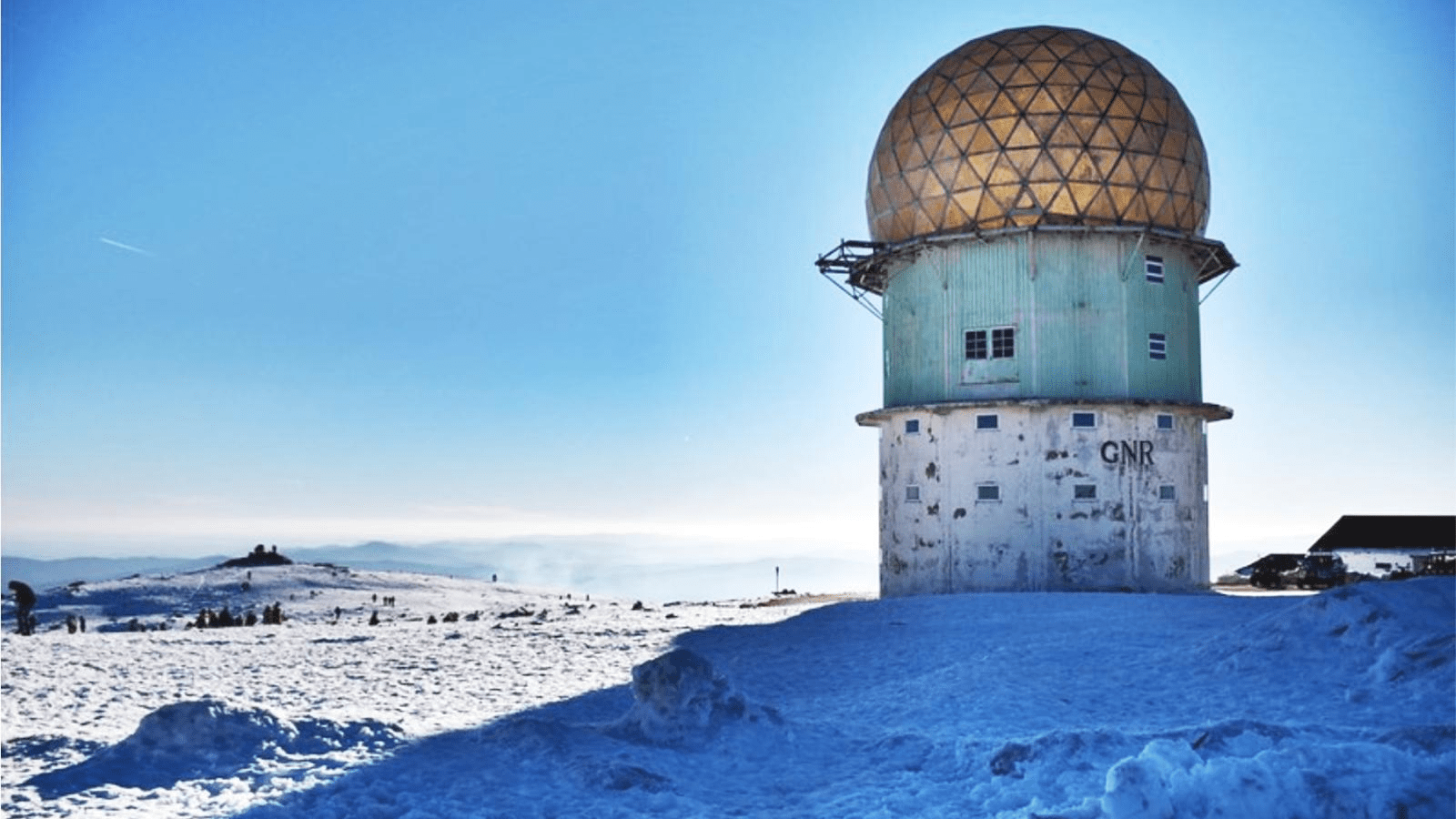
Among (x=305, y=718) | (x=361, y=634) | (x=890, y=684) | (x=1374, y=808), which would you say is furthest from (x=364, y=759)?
(x=361, y=634)

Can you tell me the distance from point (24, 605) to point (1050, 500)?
19.8 meters

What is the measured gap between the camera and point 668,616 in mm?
26297

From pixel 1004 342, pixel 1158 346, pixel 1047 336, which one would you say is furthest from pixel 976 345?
pixel 1158 346

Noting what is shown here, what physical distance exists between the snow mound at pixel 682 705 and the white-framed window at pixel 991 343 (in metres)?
15.6

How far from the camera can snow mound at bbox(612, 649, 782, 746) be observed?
11.2m

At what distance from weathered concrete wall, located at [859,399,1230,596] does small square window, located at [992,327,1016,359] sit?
1191 millimetres

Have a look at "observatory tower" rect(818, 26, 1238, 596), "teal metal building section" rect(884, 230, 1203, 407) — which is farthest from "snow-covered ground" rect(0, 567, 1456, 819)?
"teal metal building section" rect(884, 230, 1203, 407)

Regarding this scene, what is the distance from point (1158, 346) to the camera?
26.6m

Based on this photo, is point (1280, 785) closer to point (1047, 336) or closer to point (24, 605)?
point (1047, 336)

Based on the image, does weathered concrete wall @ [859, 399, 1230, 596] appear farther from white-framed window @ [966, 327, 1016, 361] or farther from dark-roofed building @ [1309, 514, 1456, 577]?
dark-roofed building @ [1309, 514, 1456, 577]

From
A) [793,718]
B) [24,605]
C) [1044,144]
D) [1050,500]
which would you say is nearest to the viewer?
[793,718]

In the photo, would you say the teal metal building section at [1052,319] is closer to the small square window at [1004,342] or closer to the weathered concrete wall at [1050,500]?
the small square window at [1004,342]

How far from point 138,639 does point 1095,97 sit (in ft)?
68.8

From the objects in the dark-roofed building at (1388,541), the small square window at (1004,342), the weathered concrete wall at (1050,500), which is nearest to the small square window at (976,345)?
the small square window at (1004,342)
